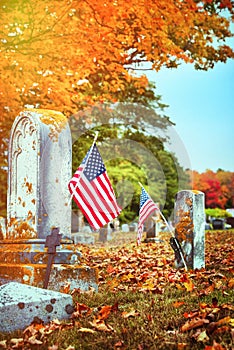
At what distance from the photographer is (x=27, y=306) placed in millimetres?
4949

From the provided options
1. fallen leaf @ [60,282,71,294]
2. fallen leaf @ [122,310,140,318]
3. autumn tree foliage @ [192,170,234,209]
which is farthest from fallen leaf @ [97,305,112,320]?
autumn tree foliage @ [192,170,234,209]

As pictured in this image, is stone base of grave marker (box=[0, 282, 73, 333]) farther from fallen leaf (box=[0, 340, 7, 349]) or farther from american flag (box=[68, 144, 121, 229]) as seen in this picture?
american flag (box=[68, 144, 121, 229])

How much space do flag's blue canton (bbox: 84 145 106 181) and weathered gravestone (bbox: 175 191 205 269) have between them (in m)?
1.62

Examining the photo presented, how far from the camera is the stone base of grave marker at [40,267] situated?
7.18 meters

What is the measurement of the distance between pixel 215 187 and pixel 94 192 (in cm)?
5594

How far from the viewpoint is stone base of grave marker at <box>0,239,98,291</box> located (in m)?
7.18

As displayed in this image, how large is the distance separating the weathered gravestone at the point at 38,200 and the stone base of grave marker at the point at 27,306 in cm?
201

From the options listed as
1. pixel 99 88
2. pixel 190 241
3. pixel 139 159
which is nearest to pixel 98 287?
pixel 190 241

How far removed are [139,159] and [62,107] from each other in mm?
19262

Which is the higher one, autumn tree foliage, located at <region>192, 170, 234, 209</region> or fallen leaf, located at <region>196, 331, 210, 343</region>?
autumn tree foliage, located at <region>192, 170, 234, 209</region>

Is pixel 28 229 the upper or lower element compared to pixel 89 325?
upper

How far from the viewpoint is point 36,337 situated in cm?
474

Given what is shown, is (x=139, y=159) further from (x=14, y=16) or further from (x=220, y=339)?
(x=220, y=339)

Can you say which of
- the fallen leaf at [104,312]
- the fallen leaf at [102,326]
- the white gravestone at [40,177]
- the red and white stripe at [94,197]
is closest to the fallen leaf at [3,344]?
the fallen leaf at [102,326]
